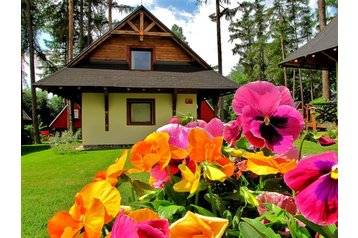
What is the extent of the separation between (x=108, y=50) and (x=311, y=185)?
6.22 metres

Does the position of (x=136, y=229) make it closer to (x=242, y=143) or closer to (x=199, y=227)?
(x=199, y=227)

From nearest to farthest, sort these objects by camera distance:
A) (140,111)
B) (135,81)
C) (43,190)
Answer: (43,190) < (135,81) < (140,111)

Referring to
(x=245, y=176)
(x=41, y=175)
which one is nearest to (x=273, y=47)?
(x=245, y=176)

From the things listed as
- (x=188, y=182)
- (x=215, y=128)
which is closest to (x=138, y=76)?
(x=215, y=128)

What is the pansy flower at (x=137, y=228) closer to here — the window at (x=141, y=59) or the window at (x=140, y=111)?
the window at (x=140, y=111)

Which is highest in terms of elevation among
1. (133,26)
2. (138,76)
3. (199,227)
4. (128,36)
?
(133,26)

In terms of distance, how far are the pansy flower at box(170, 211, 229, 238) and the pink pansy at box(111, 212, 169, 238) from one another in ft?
0.06

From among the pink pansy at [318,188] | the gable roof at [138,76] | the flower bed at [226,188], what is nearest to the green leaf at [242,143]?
the flower bed at [226,188]

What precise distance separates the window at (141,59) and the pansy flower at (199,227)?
6.17 metres

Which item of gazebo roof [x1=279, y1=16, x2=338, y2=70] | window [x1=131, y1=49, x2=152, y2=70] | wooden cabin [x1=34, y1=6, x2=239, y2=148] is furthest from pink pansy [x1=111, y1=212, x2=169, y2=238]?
window [x1=131, y1=49, x2=152, y2=70]

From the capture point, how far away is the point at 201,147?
28 cm

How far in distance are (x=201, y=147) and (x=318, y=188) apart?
0.10 meters

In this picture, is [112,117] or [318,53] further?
[112,117]
